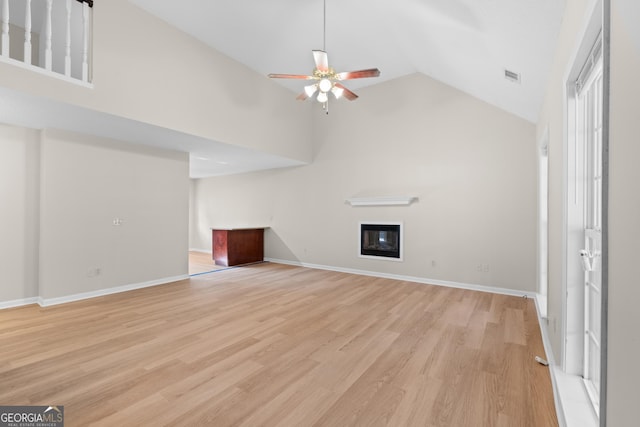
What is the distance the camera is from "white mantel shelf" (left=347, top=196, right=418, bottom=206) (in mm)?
5117

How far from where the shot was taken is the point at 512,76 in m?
3.03

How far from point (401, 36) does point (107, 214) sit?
5.13 m

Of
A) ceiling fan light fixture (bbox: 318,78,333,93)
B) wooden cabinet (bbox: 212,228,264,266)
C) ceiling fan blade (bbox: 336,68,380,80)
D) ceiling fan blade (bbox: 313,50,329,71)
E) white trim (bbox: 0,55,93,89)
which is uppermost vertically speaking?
ceiling fan blade (bbox: 313,50,329,71)

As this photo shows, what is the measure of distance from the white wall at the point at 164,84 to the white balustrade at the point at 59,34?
108 mm

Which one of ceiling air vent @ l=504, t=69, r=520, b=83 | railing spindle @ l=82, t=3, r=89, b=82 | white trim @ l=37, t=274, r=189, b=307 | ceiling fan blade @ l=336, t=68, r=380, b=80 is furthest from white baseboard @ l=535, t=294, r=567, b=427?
white trim @ l=37, t=274, r=189, b=307

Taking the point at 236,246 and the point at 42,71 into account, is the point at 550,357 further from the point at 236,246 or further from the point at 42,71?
the point at 236,246

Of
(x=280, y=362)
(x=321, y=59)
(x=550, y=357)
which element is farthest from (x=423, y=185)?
(x=280, y=362)

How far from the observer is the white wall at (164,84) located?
3.21 metres

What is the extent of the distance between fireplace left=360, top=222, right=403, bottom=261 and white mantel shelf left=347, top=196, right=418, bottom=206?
1.26 feet

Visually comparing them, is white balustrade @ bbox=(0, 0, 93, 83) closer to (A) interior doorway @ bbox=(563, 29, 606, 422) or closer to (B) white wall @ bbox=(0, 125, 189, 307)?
(B) white wall @ bbox=(0, 125, 189, 307)

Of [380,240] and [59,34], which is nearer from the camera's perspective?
[59,34]

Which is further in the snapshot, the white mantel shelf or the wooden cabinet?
the wooden cabinet

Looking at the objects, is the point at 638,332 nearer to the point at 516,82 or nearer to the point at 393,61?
the point at 516,82

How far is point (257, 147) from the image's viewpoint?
5230 millimetres
